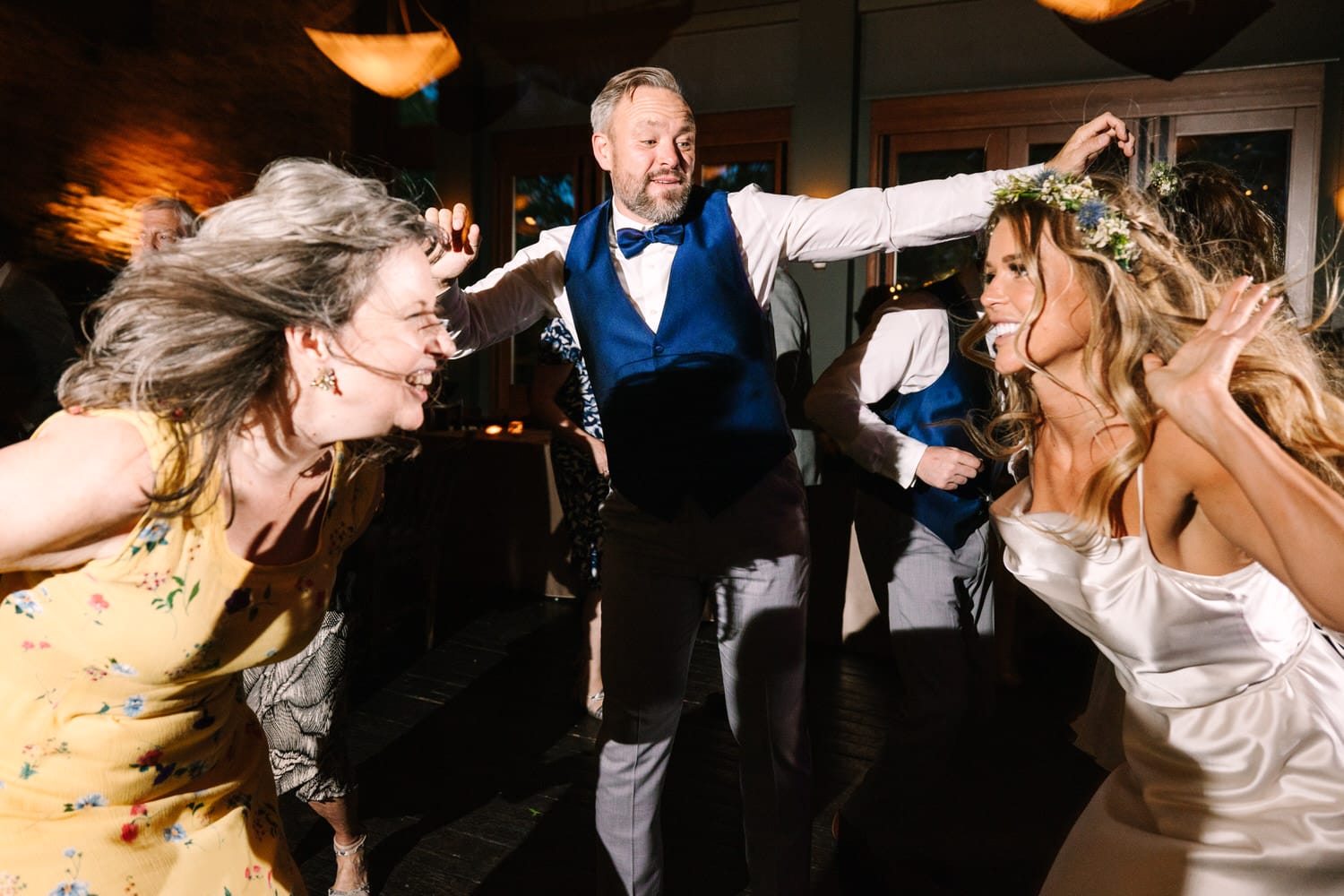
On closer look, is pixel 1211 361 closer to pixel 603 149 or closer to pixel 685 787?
pixel 603 149

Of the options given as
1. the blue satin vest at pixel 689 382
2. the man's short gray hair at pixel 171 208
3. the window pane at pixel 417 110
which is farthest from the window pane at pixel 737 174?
the blue satin vest at pixel 689 382

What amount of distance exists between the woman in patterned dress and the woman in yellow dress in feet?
7.03

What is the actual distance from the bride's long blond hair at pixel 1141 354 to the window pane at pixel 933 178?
4.27 meters

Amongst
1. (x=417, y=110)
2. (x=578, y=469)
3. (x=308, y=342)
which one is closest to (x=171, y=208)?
(x=578, y=469)

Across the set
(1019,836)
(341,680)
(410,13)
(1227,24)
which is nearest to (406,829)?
(341,680)

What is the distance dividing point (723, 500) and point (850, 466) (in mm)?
2318

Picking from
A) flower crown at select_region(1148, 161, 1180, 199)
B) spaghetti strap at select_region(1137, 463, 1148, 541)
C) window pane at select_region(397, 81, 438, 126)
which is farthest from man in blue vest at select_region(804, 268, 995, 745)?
window pane at select_region(397, 81, 438, 126)

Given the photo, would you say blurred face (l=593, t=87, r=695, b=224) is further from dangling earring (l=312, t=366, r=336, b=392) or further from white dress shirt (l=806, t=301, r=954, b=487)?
dangling earring (l=312, t=366, r=336, b=392)

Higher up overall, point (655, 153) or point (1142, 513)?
→ point (655, 153)

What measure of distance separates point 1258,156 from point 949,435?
Result: 4481 millimetres

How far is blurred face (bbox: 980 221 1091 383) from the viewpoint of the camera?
1513 millimetres

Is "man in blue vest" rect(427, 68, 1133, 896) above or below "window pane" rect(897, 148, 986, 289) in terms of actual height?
below

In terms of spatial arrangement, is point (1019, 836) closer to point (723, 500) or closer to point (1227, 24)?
point (723, 500)

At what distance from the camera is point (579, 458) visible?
11.5 ft
